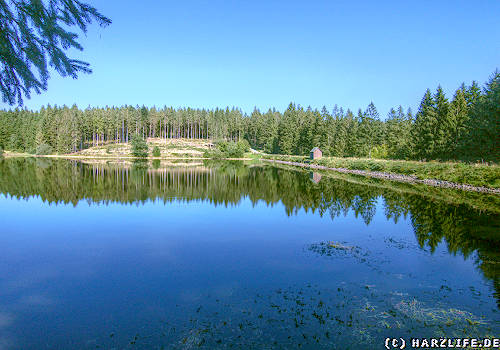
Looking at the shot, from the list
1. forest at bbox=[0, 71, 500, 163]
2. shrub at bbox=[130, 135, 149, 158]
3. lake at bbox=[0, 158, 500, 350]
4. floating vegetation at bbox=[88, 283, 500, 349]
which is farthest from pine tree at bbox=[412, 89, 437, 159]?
shrub at bbox=[130, 135, 149, 158]

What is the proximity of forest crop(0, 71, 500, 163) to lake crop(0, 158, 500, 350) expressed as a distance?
109 feet

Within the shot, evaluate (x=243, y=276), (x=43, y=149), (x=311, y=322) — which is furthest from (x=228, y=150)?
(x=311, y=322)

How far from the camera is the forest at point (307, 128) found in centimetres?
4956

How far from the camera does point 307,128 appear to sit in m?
94.6

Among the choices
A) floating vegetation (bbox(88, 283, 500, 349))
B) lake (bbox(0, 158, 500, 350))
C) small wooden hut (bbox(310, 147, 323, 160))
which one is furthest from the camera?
small wooden hut (bbox(310, 147, 323, 160))

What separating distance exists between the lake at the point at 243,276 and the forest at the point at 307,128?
33.3m

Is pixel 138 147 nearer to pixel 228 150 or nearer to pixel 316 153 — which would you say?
pixel 228 150

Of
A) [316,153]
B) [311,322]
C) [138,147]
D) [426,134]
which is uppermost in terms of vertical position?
[426,134]

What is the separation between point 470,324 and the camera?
8125 millimetres

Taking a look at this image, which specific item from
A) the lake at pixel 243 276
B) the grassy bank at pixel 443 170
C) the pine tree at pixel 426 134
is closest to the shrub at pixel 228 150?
the grassy bank at pixel 443 170

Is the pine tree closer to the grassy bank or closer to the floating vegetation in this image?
the grassy bank

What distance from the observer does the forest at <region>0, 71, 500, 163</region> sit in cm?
4956

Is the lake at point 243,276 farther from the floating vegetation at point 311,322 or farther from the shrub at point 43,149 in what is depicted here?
the shrub at point 43,149

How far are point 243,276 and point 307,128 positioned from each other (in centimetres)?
8693
